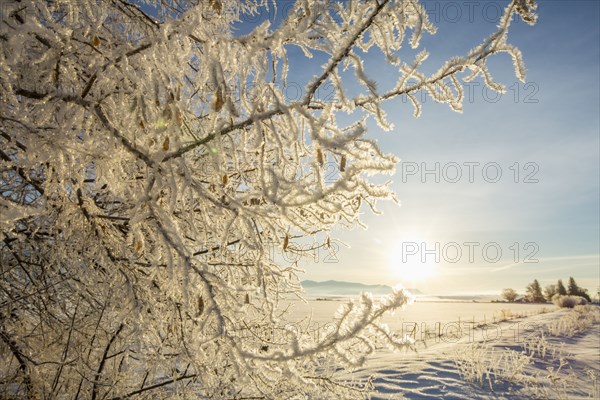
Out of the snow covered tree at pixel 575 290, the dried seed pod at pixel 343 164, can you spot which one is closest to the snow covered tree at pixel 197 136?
the dried seed pod at pixel 343 164

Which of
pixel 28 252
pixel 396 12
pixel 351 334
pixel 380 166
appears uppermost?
pixel 396 12

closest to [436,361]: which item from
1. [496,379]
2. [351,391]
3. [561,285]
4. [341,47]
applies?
[496,379]

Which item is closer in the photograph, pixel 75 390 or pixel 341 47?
pixel 341 47

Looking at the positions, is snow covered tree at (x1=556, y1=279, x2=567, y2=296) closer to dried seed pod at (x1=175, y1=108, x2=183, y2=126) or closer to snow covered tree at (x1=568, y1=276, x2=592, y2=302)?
snow covered tree at (x1=568, y1=276, x2=592, y2=302)

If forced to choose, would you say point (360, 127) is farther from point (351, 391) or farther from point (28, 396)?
point (28, 396)

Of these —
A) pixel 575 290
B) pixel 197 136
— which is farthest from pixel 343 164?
pixel 575 290

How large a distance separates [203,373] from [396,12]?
1733 mm

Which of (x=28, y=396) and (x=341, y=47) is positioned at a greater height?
(x=341, y=47)

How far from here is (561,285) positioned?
3859 centimetres

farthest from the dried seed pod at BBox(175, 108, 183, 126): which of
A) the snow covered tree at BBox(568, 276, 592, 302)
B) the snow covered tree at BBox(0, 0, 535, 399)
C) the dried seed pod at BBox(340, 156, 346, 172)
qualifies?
the snow covered tree at BBox(568, 276, 592, 302)

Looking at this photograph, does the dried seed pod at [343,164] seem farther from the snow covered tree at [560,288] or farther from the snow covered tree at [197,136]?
the snow covered tree at [560,288]

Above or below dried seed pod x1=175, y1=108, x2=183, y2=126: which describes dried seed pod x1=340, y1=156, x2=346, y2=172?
below

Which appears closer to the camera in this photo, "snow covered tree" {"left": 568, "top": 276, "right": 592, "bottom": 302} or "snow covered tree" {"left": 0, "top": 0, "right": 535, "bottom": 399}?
"snow covered tree" {"left": 0, "top": 0, "right": 535, "bottom": 399}

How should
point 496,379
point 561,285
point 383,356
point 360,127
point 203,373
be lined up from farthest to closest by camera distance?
point 561,285, point 383,356, point 496,379, point 203,373, point 360,127
